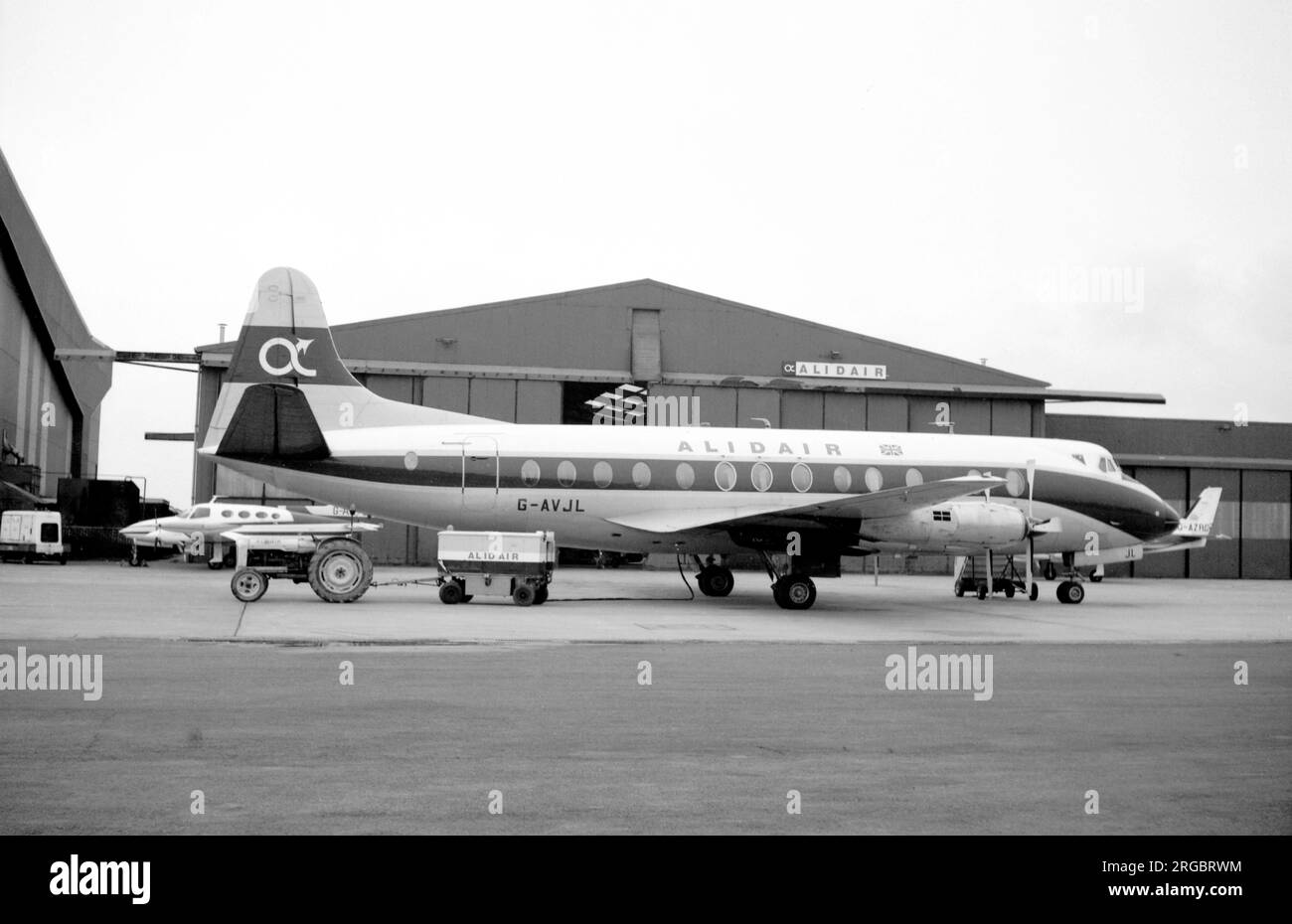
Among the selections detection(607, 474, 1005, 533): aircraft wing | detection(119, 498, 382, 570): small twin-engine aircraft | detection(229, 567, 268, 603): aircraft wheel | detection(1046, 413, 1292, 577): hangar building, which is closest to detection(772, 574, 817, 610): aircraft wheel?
detection(607, 474, 1005, 533): aircraft wing

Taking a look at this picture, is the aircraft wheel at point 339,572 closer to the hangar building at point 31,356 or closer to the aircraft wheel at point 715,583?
the aircraft wheel at point 715,583

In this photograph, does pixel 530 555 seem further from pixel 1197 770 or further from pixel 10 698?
pixel 1197 770

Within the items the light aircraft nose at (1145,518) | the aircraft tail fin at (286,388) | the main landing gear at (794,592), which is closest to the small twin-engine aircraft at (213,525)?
the aircraft tail fin at (286,388)

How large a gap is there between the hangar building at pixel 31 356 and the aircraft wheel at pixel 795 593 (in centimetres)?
2646

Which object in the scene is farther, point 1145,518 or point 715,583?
point 1145,518

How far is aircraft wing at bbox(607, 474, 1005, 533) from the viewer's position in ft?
68.1

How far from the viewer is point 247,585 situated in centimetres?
2111

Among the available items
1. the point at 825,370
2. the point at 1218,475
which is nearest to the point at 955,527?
the point at 825,370

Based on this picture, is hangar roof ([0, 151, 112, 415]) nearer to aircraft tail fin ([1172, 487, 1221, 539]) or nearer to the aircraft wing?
the aircraft wing

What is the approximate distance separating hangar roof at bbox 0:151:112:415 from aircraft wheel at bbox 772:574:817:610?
80.7 feet

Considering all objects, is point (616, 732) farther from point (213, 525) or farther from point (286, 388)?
point (213, 525)

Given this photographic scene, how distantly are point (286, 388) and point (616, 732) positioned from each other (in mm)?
15133

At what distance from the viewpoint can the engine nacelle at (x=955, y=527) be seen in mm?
23047

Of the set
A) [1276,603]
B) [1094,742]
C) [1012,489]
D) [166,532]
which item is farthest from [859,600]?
[166,532]
